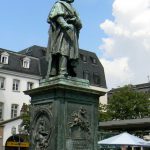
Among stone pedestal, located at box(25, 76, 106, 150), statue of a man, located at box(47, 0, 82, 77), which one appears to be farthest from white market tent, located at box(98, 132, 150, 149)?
statue of a man, located at box(47, 0, 82, 77)

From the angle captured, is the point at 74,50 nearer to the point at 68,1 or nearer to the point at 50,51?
the point at 50,51

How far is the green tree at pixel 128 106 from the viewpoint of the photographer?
44.1 metres

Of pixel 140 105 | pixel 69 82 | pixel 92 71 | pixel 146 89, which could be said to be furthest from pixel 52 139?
pixel 146 89

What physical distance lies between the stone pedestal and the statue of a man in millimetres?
435

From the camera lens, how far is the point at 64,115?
30.8 feet

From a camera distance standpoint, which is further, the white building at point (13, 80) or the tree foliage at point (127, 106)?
the white building at point (13, 80)

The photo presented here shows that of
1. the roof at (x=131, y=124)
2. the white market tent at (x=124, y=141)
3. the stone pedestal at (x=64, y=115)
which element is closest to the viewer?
the stone pedestal at (x=64, y=115)

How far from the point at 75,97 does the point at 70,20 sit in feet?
6.73

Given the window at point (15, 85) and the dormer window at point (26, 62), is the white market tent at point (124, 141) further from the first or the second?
the dormer window at point (26, 62)

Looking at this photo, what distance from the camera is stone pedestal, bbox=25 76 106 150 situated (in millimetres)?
9320

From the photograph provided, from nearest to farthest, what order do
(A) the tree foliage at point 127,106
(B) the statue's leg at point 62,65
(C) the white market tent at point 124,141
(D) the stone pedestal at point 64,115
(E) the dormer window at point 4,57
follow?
(D) the stone pedestal at point 64,115 < (B) the statue's leg at point 62,65 < (C) the white market tent at point 124,141 < (A) the tree foliage at point 127,106 < (E) the dormer window at point 4,57

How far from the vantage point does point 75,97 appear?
9.70 metres

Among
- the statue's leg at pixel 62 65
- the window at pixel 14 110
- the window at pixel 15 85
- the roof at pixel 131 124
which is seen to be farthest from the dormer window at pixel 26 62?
the statue's leg at pixel 62 65

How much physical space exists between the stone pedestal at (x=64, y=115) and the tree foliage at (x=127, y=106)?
33.8m
